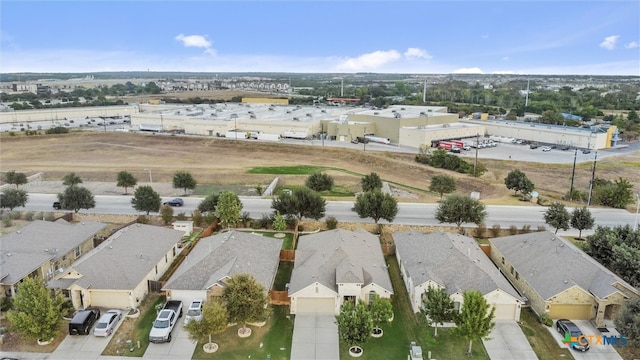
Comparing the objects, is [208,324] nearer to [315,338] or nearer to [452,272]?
[315,338]

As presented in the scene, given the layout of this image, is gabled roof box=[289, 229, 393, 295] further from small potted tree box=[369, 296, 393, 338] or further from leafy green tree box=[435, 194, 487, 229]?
leafy green tree box=[435, 194, 487, 229]

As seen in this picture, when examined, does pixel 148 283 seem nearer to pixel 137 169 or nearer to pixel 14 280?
pixel 14 280

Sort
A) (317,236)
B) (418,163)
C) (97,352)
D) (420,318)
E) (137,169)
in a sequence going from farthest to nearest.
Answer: (418,163), (137,169), (317,236), (420,318), (97,352)

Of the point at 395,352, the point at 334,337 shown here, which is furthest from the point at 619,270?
the point at 334,337

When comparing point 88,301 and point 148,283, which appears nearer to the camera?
point 88,301

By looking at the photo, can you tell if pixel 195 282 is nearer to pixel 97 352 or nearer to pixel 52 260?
pixel 97 352

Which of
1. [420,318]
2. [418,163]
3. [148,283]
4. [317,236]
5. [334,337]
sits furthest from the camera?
[418,163]

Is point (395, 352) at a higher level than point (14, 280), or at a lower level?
lower

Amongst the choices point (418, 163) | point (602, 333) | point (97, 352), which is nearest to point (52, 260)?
point (97, 352)
